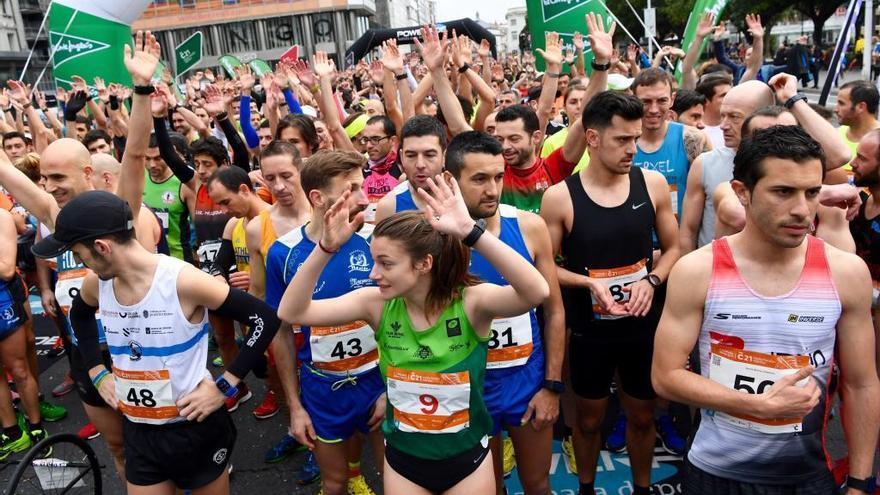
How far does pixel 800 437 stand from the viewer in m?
2.11

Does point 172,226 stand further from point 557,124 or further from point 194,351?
point 557,124

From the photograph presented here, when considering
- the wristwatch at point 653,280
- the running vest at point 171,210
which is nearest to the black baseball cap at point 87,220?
the wristwatch at point 653,280

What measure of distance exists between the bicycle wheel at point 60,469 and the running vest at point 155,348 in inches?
42.9

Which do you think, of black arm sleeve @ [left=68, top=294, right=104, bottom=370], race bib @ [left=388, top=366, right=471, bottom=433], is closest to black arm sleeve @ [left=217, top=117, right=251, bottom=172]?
black arm sleeve @ [left=68, top=294, right=104, bottom=370]

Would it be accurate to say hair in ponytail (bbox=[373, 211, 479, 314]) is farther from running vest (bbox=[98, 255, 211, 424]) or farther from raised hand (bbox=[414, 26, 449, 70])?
raised hand (bbox=[414, 26, 449, 70])

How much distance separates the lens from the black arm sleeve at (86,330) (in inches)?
119

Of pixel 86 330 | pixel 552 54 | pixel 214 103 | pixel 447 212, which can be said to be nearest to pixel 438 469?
pixel 447 212

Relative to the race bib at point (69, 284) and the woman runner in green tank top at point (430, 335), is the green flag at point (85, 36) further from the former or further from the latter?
the woman runner in green tank top at point (430, 335)

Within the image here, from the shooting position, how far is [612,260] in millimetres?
3270

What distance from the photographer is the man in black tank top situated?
10.7 feet

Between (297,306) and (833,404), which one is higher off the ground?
(297,306)

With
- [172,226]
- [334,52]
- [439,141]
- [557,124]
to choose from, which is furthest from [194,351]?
[334,52]

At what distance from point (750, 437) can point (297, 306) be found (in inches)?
67.8

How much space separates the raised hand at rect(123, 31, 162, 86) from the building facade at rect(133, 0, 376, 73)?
58.2 metres
